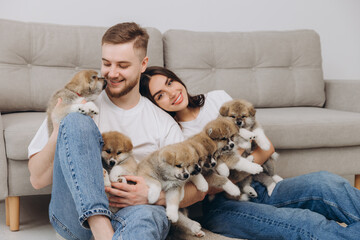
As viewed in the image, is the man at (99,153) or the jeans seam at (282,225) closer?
the man at (99,153)

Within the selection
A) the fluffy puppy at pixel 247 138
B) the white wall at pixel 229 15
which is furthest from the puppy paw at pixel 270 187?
the white wall at pixel 229 15

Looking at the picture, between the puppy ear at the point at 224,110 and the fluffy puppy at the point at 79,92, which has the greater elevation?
the fluffy puppy at the point at 79,92

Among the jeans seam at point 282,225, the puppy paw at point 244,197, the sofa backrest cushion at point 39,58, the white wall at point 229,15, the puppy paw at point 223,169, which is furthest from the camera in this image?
the white wall at point 229,15

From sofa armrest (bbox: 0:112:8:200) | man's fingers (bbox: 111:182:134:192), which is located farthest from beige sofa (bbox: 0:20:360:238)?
man's fingers (bbox: 111:182:134:192)

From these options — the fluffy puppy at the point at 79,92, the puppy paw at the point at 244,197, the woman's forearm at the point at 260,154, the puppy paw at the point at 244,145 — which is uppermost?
the fluffy puppy at the point at 79,92

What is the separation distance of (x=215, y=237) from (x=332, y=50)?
3.38 metres

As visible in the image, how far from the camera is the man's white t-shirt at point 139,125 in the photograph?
2.17m

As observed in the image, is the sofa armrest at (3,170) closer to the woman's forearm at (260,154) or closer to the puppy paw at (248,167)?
the puppy paw at (248,167)

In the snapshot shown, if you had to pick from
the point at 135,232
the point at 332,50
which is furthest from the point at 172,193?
the point at 332,50

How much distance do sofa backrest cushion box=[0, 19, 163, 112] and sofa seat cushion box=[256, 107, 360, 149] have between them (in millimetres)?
1204

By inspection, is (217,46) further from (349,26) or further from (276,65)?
(349,26)

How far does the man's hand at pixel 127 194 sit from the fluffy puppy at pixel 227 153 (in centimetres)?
52

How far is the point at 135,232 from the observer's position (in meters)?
1.54

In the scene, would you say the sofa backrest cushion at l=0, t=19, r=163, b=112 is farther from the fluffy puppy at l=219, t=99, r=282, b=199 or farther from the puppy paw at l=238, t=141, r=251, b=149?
the puppy paw at l=238, t=141, r=251, b=149
